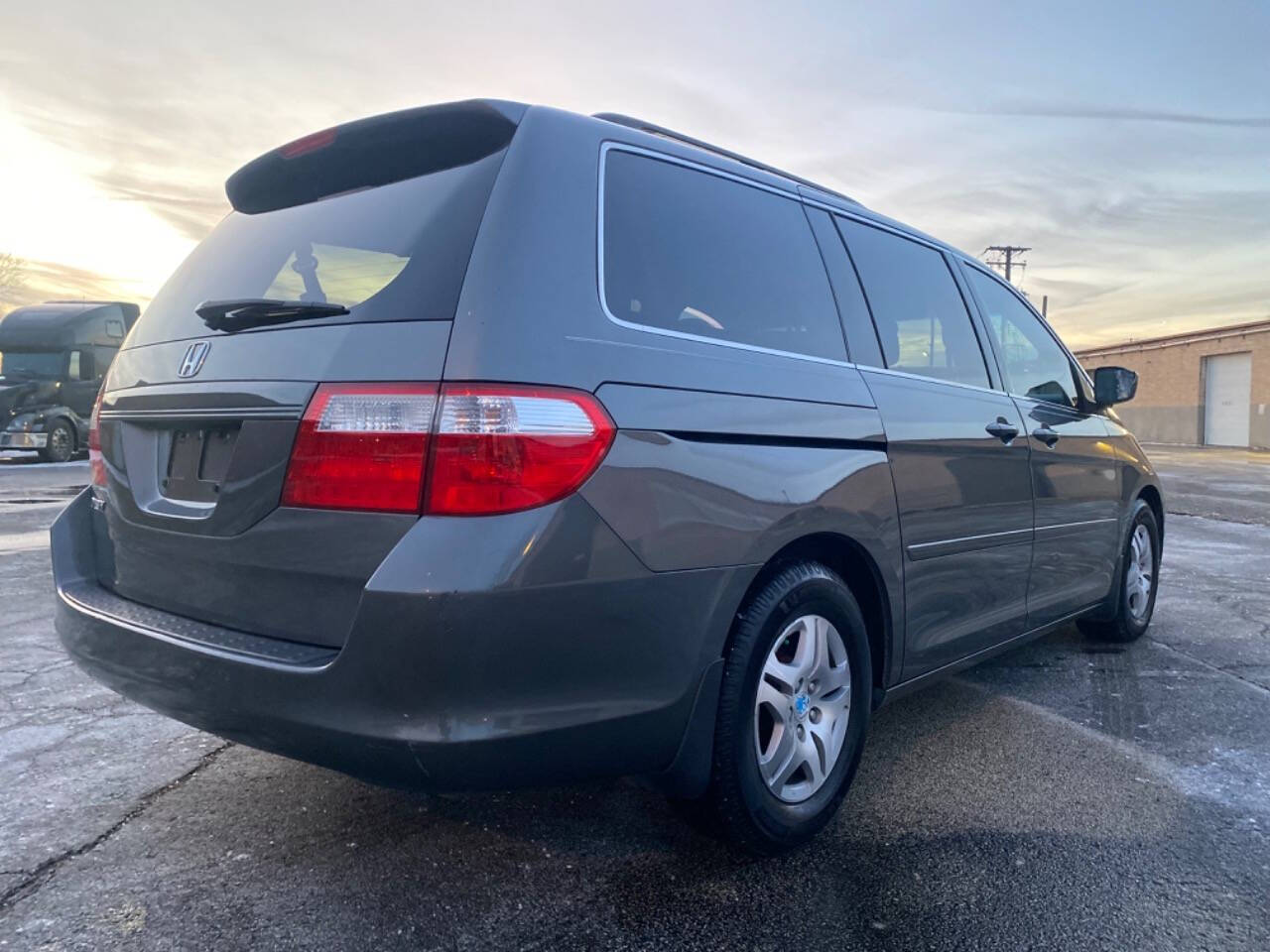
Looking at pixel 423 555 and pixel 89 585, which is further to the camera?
pixel 89 585

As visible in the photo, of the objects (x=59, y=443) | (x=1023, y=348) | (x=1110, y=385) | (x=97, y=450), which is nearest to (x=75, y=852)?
(x=97, y=450)

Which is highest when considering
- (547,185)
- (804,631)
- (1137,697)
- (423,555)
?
(547,185)

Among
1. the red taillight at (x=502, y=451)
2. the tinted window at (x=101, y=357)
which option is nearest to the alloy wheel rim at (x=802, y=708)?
the red taillight at (x=502, y=451)

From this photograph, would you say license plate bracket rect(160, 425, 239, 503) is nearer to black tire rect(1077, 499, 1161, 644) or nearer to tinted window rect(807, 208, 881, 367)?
tinted window rect(807, 208, 881, 367)

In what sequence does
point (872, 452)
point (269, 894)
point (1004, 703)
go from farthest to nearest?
point (1004, 703), point (872, 452), point (269, 894)

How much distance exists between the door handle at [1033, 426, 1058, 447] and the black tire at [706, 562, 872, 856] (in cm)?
160

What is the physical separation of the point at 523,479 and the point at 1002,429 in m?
2.31

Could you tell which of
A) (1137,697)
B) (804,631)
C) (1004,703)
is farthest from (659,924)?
(1137,697)

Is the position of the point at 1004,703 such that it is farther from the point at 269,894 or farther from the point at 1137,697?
the point at 269,894

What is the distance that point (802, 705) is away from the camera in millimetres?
2584

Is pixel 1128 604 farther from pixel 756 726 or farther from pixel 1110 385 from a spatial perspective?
pixel 756 726

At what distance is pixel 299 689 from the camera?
1.96 metres

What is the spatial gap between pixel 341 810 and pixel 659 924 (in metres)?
1.08

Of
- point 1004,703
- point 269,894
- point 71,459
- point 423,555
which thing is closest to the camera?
point 423,555
